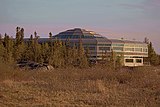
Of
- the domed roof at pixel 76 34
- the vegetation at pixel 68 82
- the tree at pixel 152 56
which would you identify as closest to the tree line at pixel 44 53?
the vegetation at pixel 68 82

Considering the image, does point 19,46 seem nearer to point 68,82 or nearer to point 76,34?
point 68,82

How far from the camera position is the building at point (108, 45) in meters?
102

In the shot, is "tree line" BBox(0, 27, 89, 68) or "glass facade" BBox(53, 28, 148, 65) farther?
"glass facade" BBox(53, 28, 148, 65)

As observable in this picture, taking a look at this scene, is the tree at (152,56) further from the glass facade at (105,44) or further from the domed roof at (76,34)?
the domed roof at (76,34)

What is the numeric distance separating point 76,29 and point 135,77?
86976 millimetres

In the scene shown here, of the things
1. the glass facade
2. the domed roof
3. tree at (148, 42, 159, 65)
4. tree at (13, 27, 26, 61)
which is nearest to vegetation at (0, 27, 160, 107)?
tree at (13, 27, 26, 61)

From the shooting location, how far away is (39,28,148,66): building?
102 metres

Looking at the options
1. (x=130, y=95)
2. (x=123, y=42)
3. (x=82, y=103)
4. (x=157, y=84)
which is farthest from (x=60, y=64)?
(x=123, y=42)

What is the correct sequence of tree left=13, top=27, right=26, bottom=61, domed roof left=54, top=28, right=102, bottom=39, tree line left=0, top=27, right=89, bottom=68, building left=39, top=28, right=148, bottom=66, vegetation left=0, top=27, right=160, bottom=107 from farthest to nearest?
domed roof left=54, top=28, right=102, bottom=39
building left=39, top=28, right=148, bottom=66
tree line left=0, top=27, right=89, bottom=68
tree left=13, top=27, right=26, bottom=61
vegetation left=0, top=27, right=160, bottom=107

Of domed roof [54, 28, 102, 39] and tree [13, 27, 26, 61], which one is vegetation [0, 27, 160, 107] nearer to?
tree [13, 27, 26, 61]

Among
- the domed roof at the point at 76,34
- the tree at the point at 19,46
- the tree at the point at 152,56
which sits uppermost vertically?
the domed roof at the point at 76,34

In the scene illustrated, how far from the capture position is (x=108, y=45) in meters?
105

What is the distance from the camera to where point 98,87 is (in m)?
20.2

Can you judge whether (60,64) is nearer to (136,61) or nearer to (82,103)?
(82,103)
